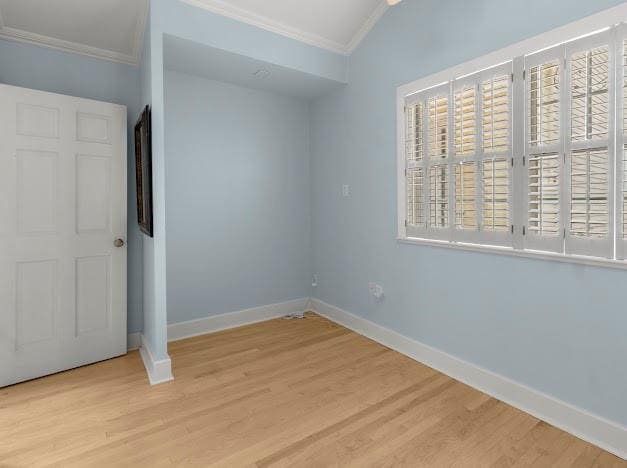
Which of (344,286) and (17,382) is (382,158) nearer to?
(344,286)

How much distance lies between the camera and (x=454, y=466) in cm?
167

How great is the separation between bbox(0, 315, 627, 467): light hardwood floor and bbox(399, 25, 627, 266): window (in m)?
1.03

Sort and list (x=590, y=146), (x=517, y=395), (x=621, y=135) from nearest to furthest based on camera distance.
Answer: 1. (x=621, y=135)
2. (x=590, y=146)
3. (x=517, y=395)

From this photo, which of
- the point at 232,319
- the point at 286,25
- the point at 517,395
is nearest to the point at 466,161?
the point at 517,395

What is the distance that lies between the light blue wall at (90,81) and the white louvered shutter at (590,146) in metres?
3.13

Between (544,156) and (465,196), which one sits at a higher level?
(544,156)

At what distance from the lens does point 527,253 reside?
2.07 meters

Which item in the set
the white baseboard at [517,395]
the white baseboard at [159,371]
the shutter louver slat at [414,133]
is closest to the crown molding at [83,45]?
the shutter louver slat at [414,133]

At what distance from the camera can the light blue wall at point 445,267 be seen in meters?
1.85

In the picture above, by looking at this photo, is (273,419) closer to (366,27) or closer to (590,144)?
(590,144)

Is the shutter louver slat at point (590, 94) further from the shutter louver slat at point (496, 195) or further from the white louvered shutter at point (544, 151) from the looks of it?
the shutter louver slat at point (496, 195)

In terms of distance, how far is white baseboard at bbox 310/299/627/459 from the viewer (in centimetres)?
177

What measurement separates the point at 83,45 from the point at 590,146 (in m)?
3.49

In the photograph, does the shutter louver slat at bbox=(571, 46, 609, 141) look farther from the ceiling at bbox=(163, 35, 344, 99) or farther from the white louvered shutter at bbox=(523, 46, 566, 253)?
the ceiling at bbox=(163, 35, 344, 99)
